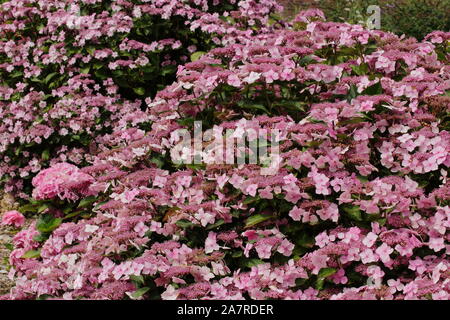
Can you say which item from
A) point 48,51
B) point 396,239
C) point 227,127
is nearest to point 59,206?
point 227,127

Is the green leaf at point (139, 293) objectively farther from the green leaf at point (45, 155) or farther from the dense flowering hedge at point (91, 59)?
the green leaf at point (45, 155)

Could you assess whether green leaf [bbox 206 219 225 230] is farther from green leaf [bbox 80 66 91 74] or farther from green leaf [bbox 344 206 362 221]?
green leaf [bbox 80 66 91 74]

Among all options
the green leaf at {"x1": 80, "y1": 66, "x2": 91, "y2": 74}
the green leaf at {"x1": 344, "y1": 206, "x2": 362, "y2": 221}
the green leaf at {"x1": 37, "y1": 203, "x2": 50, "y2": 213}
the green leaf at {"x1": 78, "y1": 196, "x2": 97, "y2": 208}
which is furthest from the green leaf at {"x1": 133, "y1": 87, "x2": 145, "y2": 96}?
the green leaf at {"x1": 344, "y1": 206, "x2": 362, "y2": 221}

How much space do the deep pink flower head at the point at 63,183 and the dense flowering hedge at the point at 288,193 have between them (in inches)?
0.9

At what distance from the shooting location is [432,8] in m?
10.0

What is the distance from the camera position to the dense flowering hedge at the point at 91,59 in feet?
17.1

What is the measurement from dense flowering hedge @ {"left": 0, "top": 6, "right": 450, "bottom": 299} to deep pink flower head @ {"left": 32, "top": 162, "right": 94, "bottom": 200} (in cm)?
2

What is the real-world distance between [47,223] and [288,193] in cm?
A: 152

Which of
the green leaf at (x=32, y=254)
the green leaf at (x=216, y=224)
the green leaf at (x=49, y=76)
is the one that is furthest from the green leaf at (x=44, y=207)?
the green leaf at (x=49, y=76)

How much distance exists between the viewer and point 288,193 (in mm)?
2557

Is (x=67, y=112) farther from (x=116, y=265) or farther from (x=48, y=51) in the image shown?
(x=116, y=265)

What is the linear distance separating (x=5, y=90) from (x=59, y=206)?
104 inches

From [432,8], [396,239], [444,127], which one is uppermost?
[444,127]
